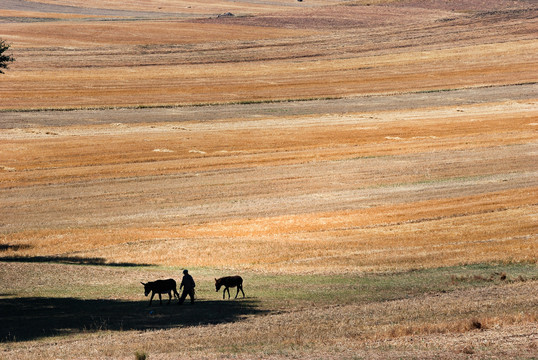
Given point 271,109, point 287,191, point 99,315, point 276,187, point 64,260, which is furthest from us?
point 271,109

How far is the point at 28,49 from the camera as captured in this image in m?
123

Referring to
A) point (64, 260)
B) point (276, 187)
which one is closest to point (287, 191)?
point (276, 187)

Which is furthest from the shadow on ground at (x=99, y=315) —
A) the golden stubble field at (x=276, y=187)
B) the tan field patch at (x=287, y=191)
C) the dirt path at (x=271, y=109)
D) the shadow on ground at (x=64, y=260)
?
the dirt path at (x=271, y=109)

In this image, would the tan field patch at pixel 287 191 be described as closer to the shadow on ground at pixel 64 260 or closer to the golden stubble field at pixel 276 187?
the golden stubble field at pixel 276 187

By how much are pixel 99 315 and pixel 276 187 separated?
31.9 meters

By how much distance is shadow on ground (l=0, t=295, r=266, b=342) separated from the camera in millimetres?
24047

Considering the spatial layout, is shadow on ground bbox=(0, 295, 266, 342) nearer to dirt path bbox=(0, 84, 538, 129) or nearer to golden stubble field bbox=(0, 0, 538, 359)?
golden stubble field bbox=(0, 0, 538, 359)

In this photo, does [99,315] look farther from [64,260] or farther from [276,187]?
[276,187]

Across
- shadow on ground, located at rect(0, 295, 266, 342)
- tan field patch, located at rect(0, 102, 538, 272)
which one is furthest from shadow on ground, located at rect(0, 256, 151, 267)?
shadow on ground, located at rect(0, 295, 266, 342)

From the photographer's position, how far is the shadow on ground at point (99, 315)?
24.0 meters

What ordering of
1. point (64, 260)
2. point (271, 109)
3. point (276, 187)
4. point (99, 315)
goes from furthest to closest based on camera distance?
point (271, 109) < point (276, 187) < point (64, 260) < point (99, 315)

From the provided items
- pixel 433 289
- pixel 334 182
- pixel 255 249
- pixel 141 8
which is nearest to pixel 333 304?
pixel 433 289

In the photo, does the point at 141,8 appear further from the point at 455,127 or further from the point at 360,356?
the point at 360,356

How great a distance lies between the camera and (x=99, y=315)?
2575 centimetres
